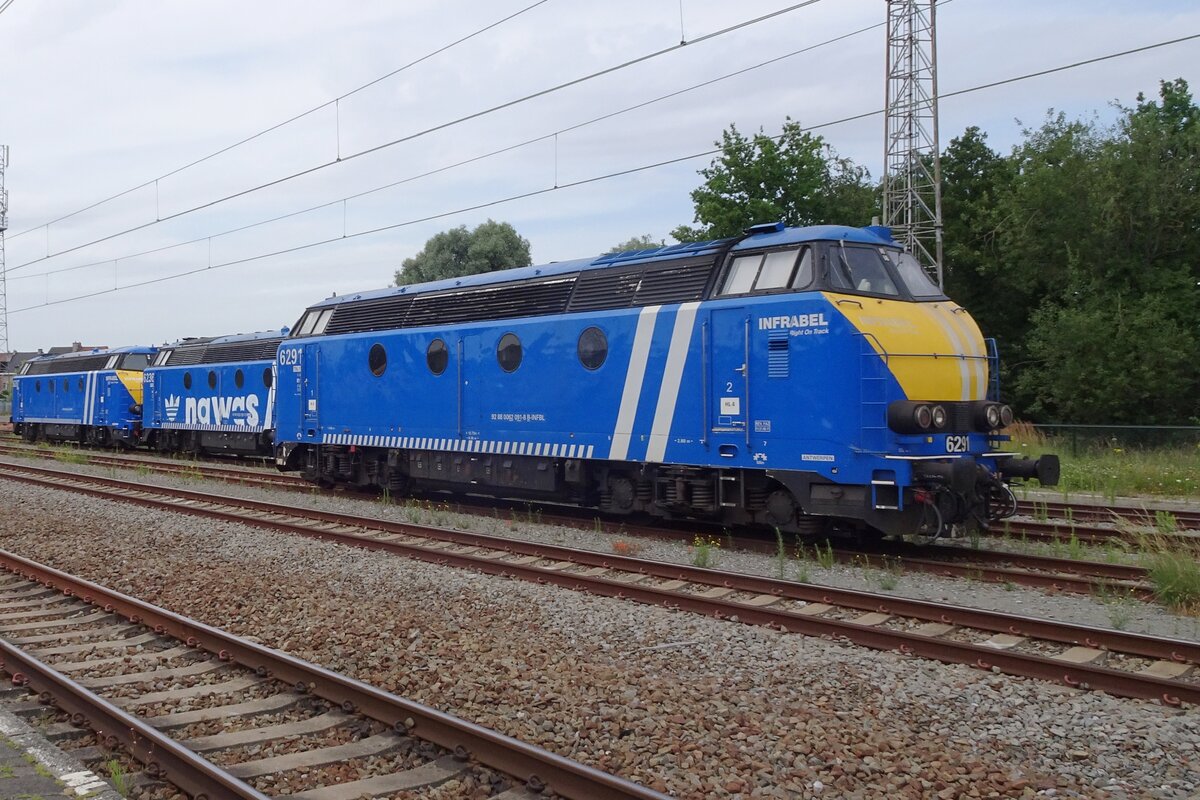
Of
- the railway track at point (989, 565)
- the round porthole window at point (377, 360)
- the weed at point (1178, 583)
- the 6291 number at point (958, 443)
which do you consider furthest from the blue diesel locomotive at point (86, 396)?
the weed at point (1178, 583)

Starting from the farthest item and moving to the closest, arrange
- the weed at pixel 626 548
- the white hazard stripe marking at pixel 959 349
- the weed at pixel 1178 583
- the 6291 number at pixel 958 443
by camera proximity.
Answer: the weed at pixel 626 548 < the white hazard stripe marking at pixel 959 349 < the 6291 number at pixel 958 443 < the weed at pixel 1178 583

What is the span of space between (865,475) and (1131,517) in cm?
640

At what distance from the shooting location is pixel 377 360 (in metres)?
16.8

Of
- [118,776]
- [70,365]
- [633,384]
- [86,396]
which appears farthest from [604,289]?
[70,365]

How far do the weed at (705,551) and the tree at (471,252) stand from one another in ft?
153

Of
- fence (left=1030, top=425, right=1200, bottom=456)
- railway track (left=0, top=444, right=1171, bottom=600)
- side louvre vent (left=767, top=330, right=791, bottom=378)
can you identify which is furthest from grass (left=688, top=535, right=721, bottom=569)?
fence (left=1030, top=425, right=1200, bottom=456)

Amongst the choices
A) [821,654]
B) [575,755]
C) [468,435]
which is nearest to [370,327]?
[468,435]

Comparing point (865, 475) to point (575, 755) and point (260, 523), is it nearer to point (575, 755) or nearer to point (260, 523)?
point (575, 755)

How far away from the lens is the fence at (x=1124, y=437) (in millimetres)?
19828

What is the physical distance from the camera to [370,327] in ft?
56.9

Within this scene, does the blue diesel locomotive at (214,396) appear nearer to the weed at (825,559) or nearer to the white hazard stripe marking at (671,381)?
the white hazard stripe marking at (671,381)

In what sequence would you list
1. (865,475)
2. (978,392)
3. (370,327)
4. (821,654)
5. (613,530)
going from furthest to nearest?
(370,327) → (613,530) → (978,392) → (865,475) → (821,654)

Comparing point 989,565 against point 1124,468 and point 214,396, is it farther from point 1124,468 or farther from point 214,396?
point 214,396

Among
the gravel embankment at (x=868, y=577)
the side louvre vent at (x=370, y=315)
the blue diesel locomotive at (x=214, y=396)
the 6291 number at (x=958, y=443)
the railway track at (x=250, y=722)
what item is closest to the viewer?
the railway track at (x=250, y=722)
